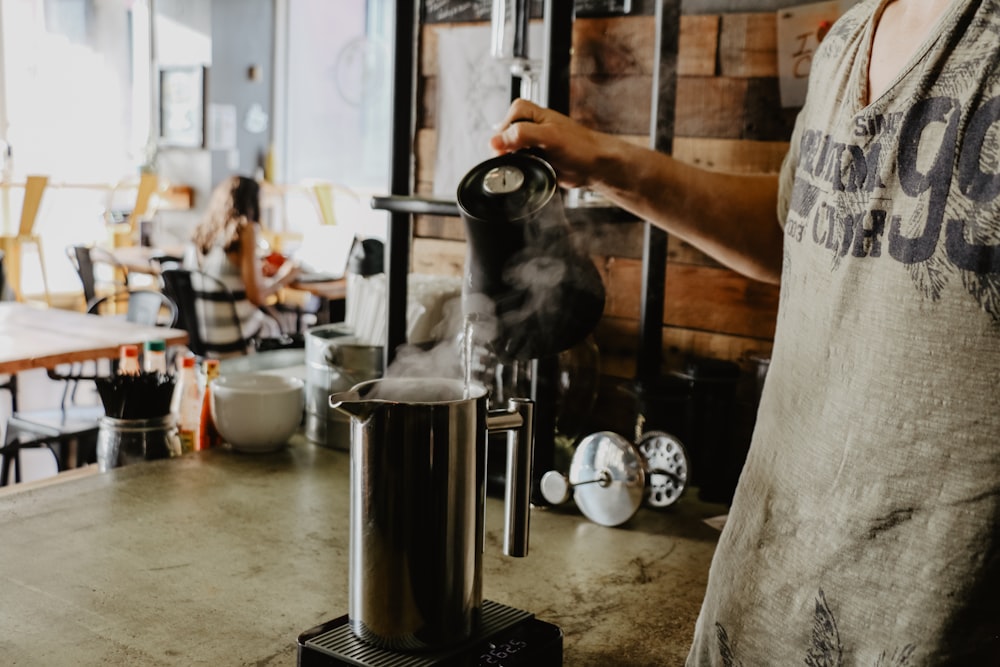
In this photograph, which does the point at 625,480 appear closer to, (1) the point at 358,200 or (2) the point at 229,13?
(1) the point at 358,200

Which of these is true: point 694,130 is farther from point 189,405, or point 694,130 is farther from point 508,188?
point 189,405

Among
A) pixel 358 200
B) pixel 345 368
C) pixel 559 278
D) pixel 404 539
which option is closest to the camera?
pixel 404 539

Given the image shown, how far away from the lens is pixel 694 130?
1.76 metres

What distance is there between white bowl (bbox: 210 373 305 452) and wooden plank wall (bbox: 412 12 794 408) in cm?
65

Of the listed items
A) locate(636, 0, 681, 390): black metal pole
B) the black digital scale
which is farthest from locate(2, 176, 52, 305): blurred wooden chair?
the black digital scale

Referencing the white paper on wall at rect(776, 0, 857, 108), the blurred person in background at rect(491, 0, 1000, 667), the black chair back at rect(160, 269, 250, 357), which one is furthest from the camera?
the black chair back at rect(160, 269, 250, 357)

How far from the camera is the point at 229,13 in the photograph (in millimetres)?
9062

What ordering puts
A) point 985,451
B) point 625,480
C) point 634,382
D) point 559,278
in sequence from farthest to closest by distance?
point 634,382 < point 625,480 < point 559,278 < point 985,451

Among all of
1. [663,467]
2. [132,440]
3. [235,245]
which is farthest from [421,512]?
[235,245]

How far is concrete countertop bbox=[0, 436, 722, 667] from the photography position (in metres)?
1.07

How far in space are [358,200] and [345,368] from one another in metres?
6.89

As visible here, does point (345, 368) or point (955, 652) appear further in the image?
point (345, 368)

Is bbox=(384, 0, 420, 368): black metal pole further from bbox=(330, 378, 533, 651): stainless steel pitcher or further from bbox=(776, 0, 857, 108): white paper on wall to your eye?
bbox=(330, 378, 533, 651): stainless steel pitcher

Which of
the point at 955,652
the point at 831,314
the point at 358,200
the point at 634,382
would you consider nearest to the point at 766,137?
the point at 634,382
